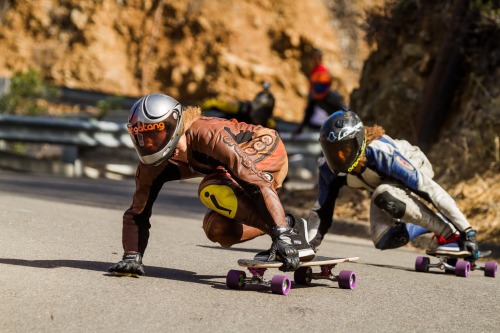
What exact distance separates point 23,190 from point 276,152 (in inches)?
305

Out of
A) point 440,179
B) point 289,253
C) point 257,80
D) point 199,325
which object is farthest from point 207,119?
point 257,80

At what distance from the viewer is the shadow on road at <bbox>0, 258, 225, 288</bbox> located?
760 cm

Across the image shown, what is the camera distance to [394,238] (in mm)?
9555

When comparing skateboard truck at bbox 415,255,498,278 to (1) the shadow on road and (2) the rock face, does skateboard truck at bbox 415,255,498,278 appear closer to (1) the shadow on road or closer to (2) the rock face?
(1) the shadow on road

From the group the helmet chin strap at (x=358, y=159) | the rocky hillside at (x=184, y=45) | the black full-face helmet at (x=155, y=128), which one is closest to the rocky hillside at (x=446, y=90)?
the helmet chin strap at (x=358, y=159)

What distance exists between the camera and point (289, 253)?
23.0 feet

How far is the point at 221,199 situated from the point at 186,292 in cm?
82

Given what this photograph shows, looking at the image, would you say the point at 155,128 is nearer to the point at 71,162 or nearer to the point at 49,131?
the point at 71,162

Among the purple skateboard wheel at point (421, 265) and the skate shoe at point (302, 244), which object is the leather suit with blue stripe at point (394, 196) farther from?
the skate shoe at point (302, 244)

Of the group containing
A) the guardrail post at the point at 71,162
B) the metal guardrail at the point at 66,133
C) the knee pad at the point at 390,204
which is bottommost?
the guardrail post at the point at 71,162

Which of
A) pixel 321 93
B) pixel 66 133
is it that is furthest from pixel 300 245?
pixel 66 133

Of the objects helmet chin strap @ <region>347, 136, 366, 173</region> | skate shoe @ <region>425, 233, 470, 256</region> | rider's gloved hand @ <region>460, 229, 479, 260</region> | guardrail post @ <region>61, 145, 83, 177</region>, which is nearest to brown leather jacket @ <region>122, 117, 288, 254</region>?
helmet chin strap @ <region>347, 136, 366, 173</region>

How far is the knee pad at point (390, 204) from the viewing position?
30.1 feet

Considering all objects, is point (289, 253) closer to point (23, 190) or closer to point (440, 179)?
point (440, 179)
